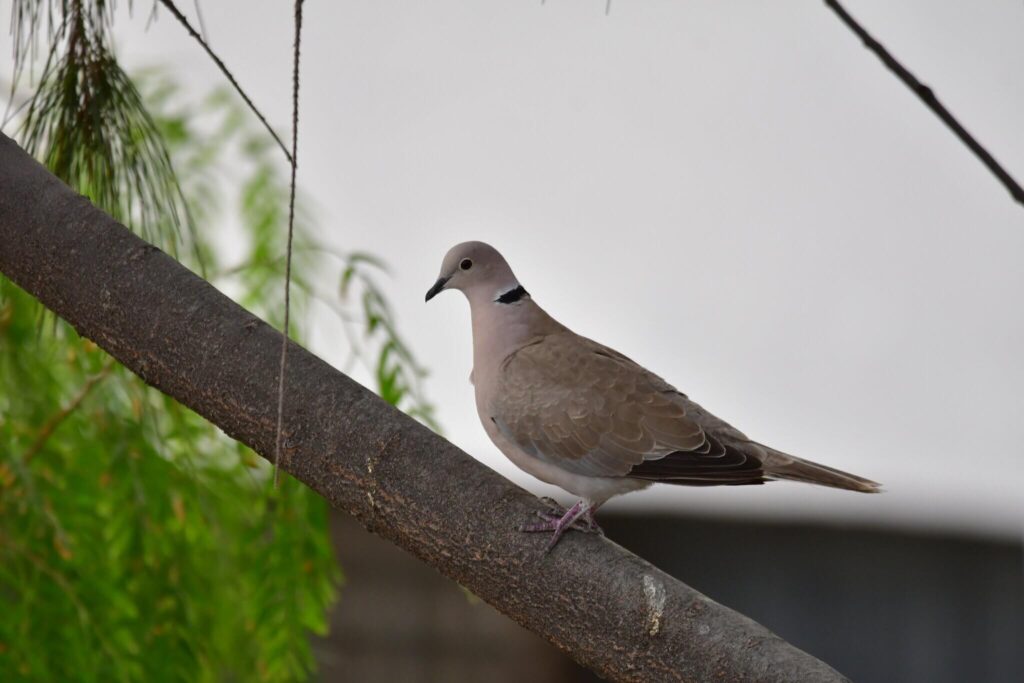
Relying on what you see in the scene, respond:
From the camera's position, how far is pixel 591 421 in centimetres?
140

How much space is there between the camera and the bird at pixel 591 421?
4.47 feet

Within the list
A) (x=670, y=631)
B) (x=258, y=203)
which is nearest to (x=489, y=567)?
(x=670, y=631)

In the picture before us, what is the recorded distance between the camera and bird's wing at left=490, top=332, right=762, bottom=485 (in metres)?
1.38

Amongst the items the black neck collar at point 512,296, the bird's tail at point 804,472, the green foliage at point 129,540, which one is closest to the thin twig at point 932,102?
the bird's tail at point 804,472

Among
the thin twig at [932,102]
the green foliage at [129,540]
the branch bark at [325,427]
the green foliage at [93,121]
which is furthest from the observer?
the green foliage at [129,540]

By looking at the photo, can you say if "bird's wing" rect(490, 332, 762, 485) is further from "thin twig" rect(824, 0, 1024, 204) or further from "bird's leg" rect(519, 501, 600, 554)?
"thin twig" rect(824, 0, 1024, 204)

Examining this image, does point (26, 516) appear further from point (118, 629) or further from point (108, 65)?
point (108, 65)

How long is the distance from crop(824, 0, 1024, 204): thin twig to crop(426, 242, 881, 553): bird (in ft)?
2.17

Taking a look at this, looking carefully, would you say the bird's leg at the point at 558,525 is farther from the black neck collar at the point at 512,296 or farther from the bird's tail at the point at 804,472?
the black neck collar at the point at 512,296

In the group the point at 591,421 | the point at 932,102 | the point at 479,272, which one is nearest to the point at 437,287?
the point at 479,272

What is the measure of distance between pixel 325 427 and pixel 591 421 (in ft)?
1.41

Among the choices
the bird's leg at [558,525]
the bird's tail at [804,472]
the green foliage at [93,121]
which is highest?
the green foliage at [93,121]

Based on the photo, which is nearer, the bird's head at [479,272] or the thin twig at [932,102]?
the thin twig at [932,102]

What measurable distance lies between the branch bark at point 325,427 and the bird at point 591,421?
290mm
